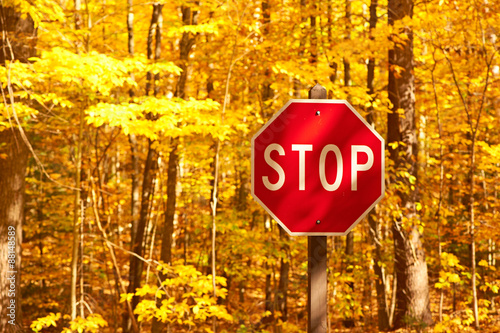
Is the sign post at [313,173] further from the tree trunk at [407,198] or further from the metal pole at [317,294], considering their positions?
the tree trunk at [407,198]

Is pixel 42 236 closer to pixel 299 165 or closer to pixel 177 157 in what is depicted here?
pixel 177 157

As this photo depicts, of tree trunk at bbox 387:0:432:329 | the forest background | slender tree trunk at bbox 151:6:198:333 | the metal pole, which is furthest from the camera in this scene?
slender tree trunk at bbox 151:6:198:333

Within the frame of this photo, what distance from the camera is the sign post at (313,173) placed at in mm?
1808

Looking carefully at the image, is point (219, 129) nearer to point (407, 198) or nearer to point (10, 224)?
point (407, 198)

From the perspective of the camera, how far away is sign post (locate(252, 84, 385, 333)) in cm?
181

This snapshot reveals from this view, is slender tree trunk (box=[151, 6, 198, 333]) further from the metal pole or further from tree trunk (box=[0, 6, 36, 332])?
the metal pole

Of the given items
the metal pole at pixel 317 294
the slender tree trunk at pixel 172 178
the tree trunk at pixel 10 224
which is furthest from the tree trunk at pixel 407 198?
the tree trunk at pixel 10 224

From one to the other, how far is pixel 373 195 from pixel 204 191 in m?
10.0

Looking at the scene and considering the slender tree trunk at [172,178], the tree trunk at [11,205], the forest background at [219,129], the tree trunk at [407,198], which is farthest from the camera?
the slender tree trunk at [172,178]

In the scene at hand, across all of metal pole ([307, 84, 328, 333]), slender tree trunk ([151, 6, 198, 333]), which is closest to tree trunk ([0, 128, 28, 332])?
slender tree trunk ([151, 6, 198, 333])

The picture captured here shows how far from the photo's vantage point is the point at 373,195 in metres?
1.84

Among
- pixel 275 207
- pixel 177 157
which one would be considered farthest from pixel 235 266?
pixel 275 207

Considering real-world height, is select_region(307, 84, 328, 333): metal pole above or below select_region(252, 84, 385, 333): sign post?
below

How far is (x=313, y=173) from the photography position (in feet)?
5.94
